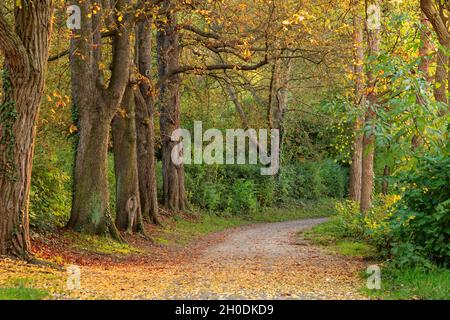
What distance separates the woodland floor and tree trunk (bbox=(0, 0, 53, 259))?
729 mm

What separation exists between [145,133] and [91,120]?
5.34 m

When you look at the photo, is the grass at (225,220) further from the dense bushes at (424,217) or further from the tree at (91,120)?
the dense bushes at (424,217)

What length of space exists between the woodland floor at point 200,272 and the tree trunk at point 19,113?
73cm

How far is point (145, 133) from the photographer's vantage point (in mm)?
20250

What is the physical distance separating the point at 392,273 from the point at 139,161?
40.8 ft

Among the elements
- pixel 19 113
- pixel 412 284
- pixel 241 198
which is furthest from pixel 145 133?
pixel 412 284

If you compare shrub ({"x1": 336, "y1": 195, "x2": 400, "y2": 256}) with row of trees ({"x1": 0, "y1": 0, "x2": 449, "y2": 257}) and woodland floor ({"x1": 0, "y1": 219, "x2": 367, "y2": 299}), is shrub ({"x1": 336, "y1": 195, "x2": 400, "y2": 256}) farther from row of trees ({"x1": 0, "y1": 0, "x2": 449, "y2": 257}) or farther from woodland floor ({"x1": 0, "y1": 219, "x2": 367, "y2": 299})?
row of trees ({"x1": 0, "y1": 0, "x2": 449, "y2": 257})

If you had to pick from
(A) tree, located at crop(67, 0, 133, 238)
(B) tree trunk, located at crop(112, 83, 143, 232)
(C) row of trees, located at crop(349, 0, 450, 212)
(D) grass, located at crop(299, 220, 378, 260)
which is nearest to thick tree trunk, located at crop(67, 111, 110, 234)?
(A) tree, located at crop(67, 0, 133, 238)

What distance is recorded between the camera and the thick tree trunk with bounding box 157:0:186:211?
22.3 m

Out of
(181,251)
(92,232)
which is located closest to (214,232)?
(181,251)

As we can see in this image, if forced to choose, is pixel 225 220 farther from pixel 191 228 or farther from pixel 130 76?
pixel 130 76

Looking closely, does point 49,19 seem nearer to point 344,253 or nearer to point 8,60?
point 8,60
